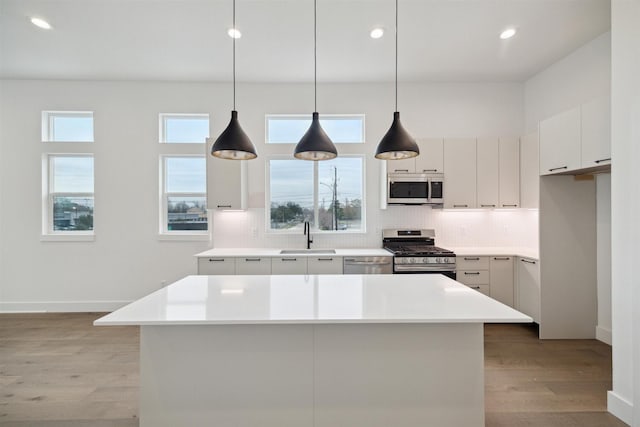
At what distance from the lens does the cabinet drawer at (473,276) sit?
11.9 ft

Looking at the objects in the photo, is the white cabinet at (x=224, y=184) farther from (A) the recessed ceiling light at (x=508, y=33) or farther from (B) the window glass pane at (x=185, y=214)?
(A) the recessed ceiling light at (x=508, y=33)

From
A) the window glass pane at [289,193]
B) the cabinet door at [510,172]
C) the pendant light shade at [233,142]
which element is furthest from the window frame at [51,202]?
the cabinet door at [510,172]

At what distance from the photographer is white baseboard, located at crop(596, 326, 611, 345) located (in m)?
3.12

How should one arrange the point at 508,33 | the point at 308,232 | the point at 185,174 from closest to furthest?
the point at 508,33 < the point at 308,232 < the point at 185,174

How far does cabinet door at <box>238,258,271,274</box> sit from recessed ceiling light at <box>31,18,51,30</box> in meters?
3.20

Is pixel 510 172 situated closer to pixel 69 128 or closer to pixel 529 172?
pixel 529 172

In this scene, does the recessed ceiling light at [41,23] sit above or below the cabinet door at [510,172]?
above

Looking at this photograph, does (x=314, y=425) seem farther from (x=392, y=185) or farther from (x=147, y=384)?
(x=392, y=185)

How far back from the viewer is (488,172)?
389 cm

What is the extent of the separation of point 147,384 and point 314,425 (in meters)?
1.00

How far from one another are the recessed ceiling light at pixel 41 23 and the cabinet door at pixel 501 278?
18.6 ft

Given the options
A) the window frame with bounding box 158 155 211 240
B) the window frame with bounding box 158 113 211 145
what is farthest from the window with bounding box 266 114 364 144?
the window frame with bounding box 158 155 211 240

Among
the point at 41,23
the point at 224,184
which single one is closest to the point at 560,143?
the point at 224,184

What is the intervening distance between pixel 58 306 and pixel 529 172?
672 cm
